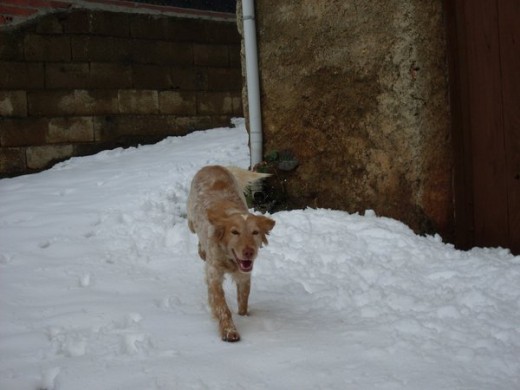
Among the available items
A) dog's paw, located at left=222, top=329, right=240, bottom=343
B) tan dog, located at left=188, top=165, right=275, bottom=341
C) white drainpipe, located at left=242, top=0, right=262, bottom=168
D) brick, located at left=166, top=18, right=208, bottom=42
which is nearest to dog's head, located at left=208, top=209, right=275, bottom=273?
tan dog, located at left=188, top=165, right=275, bottom=341

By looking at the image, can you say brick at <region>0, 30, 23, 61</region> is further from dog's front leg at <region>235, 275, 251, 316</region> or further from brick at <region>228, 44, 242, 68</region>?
dog's front leg at <region>235, 275, 251, 316</region>

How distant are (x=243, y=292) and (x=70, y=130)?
4.96 m

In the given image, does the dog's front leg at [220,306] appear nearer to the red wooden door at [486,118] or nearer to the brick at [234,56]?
the red wooden door at [486,118]

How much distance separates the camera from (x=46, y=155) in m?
7.68

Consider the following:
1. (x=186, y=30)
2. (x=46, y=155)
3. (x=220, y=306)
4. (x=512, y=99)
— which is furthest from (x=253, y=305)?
(x=186, y=30)

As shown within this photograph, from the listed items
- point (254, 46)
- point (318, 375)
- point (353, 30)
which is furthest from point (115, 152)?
point (318, 375)

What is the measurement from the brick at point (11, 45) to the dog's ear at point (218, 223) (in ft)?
16.7

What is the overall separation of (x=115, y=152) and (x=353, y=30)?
400 cm

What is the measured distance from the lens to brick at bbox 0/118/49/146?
734 cm

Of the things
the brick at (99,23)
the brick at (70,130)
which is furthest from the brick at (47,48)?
the brick at (70,130)

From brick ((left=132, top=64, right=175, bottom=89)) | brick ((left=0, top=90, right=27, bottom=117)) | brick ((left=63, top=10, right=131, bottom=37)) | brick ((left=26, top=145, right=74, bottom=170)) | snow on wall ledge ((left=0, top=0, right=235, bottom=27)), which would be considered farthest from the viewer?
brick ((left=132, top=64, right=175, bottom=89))

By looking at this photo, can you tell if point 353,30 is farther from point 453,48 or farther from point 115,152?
point 115,152

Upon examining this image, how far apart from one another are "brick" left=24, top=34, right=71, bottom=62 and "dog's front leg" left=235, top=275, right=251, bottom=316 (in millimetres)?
5205

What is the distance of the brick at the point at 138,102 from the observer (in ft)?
26.8
